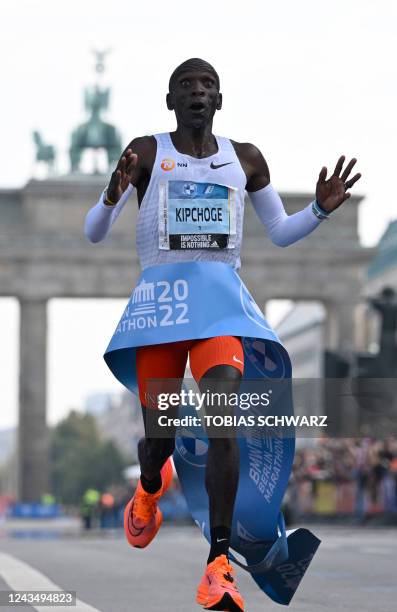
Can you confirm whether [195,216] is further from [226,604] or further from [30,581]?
[30,581]

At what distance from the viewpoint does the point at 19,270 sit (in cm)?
6650

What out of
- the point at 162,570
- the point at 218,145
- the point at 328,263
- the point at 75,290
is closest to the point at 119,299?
the point at 75,290

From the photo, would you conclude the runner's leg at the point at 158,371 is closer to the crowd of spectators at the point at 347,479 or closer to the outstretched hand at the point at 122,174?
the outstretched hand at the point at 122,174

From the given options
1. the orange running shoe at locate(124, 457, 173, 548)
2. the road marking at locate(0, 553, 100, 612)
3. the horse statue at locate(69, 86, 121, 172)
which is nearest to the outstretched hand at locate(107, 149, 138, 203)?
the orange running shoe at locate(124, 457, 173, 548)

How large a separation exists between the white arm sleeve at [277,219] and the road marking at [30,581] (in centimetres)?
161

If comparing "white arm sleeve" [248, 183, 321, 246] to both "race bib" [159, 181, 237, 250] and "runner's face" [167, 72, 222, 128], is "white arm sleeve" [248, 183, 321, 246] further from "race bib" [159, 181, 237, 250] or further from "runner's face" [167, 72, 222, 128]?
"runner's face" [167, 72, 222, 128]

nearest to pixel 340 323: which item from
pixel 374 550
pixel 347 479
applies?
pixel 347 479

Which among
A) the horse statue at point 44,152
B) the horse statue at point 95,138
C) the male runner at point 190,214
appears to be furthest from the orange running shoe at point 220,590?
the horse statue at point 44,152

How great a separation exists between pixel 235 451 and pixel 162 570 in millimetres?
4781

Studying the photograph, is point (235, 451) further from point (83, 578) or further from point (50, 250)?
point (50, 250)

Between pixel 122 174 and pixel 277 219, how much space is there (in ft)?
2.64

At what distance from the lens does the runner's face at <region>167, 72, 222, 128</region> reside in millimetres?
6684

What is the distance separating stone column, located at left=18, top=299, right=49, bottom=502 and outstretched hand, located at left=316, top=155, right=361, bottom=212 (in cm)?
6010

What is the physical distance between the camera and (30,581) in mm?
9039
